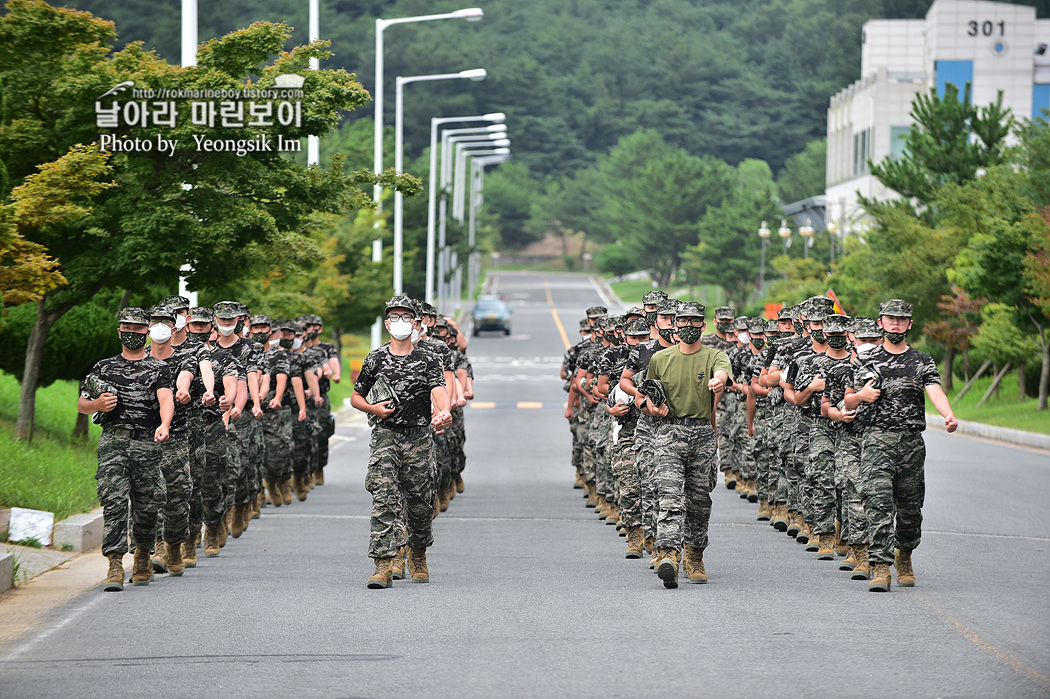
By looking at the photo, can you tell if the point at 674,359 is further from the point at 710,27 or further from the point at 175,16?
the point at 710,27

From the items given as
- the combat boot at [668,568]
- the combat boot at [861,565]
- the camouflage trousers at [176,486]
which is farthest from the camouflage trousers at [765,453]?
the camouflage trousers at [176,486]

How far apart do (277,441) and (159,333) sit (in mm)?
5295

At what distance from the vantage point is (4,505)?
13562 mm

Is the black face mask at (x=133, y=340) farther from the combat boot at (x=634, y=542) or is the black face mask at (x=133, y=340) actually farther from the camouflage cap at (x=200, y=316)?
the combat boot at (x=634, y=542)

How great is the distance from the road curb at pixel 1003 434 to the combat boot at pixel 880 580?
1555 cm

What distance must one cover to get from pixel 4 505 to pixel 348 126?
97919 mm

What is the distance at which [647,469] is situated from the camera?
11070 mm

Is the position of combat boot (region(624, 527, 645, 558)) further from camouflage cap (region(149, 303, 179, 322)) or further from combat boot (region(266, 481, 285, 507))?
combat boot (region(266, 481, 285, 507))

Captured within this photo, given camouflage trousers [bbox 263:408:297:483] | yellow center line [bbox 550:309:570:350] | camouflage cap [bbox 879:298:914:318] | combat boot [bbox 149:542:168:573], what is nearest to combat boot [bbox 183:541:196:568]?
combat boot [bbox 149:542:168:573]

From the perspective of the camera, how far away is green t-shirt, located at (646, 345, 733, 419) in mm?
10812

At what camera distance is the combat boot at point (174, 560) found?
1138 centimetres

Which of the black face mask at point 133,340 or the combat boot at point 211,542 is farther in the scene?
the combat boot at point 211,542

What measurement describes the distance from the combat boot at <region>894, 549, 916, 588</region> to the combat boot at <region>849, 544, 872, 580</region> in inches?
8.7

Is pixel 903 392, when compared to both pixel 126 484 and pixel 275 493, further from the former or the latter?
pixel 275 493
